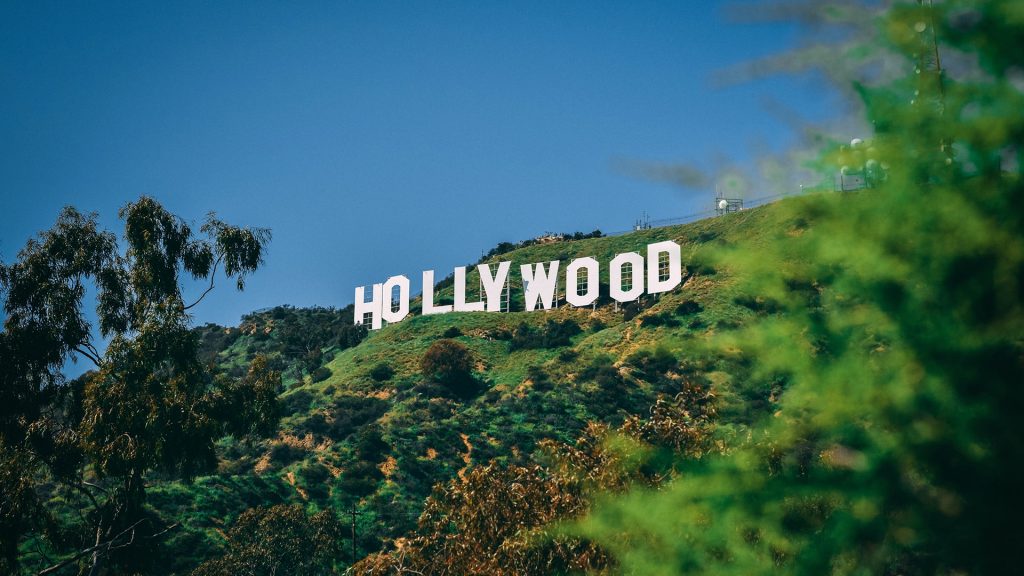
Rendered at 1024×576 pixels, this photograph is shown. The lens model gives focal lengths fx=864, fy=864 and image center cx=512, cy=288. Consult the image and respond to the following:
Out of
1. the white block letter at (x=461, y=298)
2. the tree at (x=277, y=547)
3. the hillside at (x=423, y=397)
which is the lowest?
the tree at (x=277, y=547)

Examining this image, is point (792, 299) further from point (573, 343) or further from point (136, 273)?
point (573, 343)

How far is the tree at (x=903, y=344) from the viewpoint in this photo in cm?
219

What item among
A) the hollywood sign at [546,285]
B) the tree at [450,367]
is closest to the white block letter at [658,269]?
the hollywood sign at [546,285]

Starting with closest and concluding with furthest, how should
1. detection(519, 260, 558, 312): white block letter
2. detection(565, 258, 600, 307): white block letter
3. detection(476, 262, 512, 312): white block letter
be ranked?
detection(565, 258, 600, 307): white block letter → detection(519, 260, 558, 312): white block letter → detection(476, 262, 512, 312): white block letter

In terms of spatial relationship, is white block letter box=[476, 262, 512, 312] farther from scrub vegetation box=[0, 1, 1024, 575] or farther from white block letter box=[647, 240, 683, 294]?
white block letter box=[647, 240, 683, 294]

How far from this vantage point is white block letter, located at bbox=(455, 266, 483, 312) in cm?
7275

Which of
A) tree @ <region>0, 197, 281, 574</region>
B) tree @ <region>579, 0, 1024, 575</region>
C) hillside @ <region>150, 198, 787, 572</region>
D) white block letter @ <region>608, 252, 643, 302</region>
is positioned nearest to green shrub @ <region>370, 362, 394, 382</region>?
hillside @ <region>150, 198, 787, 572</region>

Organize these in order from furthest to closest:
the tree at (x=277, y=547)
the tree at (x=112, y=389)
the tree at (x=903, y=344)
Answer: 1. the tree at (x=277, y=547)
2. the tree at (x=112, y=389)
3. the tree at (x=903, y=344)

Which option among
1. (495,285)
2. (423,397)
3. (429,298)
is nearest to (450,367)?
(423,397)

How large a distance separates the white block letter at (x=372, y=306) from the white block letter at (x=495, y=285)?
9979 millimetres

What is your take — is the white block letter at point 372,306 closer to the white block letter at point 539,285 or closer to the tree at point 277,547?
the white block letter at point 539,285

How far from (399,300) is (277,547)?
43.9m

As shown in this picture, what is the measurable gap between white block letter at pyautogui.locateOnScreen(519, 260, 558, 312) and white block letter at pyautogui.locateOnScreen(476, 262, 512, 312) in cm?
188

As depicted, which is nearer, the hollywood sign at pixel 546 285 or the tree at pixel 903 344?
the tree at pixel 903 344
